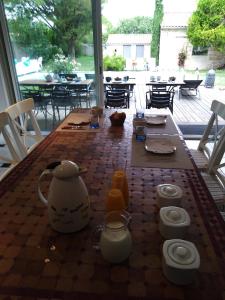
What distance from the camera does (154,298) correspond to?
49cm

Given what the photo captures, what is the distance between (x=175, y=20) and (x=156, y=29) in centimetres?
60

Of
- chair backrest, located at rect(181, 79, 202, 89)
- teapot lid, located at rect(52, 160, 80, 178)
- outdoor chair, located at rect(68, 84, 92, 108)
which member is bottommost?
chair backrest, located at rect(181, 79, 202, 89)

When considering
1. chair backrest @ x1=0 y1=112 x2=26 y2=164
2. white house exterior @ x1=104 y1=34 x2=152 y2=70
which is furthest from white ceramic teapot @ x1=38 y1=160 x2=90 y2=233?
white house exterior @ x1=104 y1=34 x2=152 y2=70

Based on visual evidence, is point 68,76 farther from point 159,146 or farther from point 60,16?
point 159,146

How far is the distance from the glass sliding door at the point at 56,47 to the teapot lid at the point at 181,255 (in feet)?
8.30

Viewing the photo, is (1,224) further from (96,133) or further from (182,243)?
(96,133)

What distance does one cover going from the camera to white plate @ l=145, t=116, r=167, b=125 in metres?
1.59

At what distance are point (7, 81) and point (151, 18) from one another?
5.80m

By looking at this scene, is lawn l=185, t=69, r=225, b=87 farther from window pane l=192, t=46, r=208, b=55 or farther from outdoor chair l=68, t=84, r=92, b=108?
outdoor chair l=68, t=84, r=92, b=108

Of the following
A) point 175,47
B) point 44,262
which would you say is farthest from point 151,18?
point 44,262

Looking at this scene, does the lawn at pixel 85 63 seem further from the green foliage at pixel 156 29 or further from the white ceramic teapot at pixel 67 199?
the green foliage at pixel 156 29

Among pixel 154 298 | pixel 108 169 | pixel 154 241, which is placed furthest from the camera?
pixel 108 169

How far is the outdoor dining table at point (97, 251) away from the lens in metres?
0.51

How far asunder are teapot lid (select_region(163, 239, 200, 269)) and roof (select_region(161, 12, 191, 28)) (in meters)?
7.84
